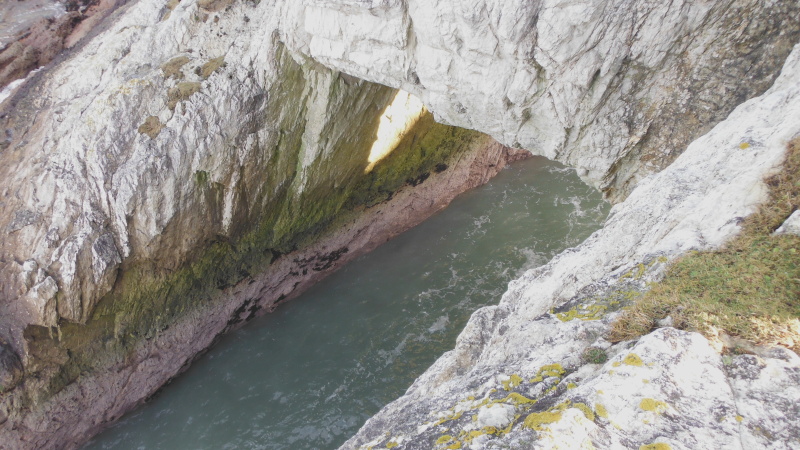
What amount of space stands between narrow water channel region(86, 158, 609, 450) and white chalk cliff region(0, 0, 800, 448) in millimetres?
1355

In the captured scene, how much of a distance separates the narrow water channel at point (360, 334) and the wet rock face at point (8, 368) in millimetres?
3226

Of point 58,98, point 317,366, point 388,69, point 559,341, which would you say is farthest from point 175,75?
point 559,341

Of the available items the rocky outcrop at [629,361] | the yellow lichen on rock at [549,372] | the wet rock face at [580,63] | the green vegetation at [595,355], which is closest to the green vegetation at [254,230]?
the wet rock face at [580,63]

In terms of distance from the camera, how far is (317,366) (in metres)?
16.0

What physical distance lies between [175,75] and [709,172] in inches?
603

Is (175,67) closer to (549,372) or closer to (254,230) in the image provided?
(254,230)

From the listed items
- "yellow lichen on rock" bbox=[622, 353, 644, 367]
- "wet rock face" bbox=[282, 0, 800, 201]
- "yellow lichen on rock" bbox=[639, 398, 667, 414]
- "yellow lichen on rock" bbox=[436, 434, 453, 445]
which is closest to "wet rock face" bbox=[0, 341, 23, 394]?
"wet rock face" bbox=[282, 0, 800, 201]

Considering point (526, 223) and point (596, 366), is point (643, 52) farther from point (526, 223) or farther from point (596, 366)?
point (526, 223)

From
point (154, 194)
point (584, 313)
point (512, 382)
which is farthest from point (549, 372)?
point (154, 194)

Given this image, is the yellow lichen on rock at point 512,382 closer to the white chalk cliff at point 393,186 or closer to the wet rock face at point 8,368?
the white chalk cliff at point 393,186

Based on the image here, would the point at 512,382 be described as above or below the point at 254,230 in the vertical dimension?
above

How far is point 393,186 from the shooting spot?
2081 centimetres

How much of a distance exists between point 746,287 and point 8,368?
1826 centimetres

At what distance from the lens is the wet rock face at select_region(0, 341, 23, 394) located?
13820mm
